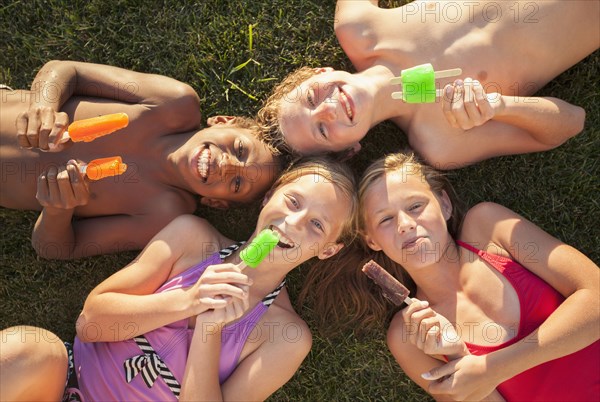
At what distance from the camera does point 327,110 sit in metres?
3.43

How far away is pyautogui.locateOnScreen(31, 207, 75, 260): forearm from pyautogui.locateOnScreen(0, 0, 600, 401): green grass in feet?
1.03

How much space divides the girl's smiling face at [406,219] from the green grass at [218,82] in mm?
605

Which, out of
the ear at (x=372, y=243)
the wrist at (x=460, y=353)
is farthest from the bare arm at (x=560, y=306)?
the ear at (x=372, y=243)

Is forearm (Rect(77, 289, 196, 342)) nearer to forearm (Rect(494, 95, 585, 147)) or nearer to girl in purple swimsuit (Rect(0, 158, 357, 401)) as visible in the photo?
girl in purple swimsuit (Rect(0, 158, 357, 401))

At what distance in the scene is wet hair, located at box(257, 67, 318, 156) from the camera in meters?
3.74

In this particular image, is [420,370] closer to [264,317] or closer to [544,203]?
[264,317]

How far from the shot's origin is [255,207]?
4172mm

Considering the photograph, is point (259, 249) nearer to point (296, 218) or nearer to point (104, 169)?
point (296, 218)

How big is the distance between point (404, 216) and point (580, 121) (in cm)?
125

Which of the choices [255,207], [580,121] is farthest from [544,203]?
[255,207]

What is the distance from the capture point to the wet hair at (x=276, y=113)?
3.74 meters

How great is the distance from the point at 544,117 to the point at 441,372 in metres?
1.57

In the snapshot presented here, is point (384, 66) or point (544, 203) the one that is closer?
point (384, 66)

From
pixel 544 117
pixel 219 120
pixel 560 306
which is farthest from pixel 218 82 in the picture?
pixel 560 306
